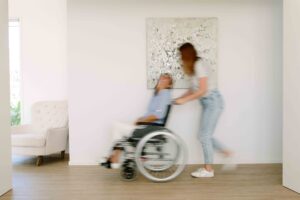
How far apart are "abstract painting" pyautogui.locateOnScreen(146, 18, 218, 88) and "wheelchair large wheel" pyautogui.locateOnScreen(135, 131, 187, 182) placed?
3.54 ft

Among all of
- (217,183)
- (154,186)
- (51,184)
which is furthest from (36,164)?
(217,183)

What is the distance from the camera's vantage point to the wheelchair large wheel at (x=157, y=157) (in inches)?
127

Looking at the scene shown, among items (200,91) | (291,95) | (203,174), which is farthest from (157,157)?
(291,95)

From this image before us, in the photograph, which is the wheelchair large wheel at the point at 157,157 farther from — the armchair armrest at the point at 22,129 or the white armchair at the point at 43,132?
the armchair armrest at the point at 22,129

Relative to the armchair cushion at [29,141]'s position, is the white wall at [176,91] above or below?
above

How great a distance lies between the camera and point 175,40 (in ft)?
13.6

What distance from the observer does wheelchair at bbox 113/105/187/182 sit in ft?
10.7

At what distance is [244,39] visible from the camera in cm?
420

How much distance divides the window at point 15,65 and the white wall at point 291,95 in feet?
12.3

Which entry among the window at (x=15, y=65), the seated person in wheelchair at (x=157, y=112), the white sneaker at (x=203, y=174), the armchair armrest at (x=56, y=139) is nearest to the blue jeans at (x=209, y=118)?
the white sneaker at (x=203, y=174)

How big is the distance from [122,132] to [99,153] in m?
0.86

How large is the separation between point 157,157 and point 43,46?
8.79 ft

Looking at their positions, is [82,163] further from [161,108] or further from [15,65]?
[15,65]

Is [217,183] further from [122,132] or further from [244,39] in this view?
[244,39]
